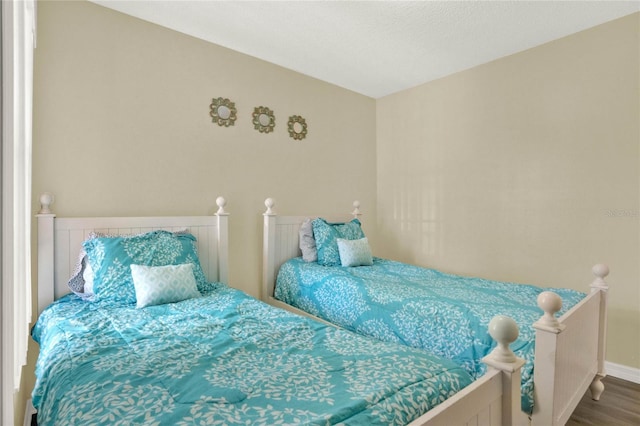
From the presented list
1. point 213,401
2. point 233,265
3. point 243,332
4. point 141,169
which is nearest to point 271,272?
point 233,265

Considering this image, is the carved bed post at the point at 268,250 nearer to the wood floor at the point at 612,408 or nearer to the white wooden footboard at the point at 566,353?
the white wooden footboard at the point at 566,353

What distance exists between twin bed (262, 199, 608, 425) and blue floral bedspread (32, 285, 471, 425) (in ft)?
1.48

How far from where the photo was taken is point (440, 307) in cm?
190

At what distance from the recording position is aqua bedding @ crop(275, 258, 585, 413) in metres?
1.69

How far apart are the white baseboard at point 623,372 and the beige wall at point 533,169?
4 centimetres

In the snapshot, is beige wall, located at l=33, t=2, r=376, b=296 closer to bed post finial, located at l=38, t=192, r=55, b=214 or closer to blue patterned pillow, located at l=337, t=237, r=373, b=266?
bed post finial, located at l=38, t=192, r=55, b=214

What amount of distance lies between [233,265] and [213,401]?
6.66 ft

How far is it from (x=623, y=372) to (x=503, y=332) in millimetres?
2306

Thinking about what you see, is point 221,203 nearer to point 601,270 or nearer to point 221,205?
point 221,205

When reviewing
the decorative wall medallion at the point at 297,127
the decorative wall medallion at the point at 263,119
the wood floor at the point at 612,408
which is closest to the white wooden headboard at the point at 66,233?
the wood floor at the point at 612,408

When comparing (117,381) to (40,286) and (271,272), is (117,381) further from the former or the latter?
(271,272)

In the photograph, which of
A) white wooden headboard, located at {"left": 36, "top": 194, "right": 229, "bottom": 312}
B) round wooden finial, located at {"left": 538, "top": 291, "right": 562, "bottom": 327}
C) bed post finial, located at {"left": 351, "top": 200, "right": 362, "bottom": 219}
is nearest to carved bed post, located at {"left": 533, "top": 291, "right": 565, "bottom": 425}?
round wooden finial, located at {"left": 538, "top": 291, "right": 562, "bottom": 327}

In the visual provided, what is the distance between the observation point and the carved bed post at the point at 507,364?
103 centimetres

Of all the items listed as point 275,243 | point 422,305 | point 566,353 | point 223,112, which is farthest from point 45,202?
point 566,353
